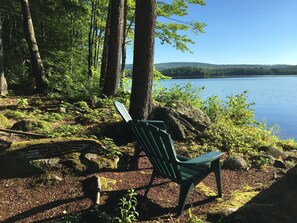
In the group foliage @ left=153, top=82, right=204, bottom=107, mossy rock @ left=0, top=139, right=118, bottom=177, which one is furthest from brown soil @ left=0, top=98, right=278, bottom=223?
foliage @ left=153, top=82, right=204, bottom=107

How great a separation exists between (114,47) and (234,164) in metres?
5.23

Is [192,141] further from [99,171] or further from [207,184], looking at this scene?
[99,171]

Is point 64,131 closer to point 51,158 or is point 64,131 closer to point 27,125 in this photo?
point 27,125

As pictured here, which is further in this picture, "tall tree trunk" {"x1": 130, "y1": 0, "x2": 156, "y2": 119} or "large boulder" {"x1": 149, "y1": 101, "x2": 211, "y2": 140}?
"large boulder" {"x1": 149, "y1": 101, "x2": 211, "y2": 140}

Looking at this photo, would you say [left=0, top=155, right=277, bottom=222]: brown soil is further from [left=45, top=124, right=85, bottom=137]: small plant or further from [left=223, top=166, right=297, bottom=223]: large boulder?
[left=45, top=124, right=85, bottom=137]: small plant

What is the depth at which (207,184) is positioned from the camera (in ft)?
13.6

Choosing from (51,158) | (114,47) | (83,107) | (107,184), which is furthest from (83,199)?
(114,47)

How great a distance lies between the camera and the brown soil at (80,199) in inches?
119

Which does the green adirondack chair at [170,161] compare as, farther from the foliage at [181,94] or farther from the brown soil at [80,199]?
the foliage at [181,94]

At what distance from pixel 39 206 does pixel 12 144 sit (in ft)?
3.83

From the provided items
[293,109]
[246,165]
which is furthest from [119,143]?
[293,109]

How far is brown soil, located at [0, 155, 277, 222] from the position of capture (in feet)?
9.92

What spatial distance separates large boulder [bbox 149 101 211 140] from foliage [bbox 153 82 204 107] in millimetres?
2893

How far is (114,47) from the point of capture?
8.67 metres
